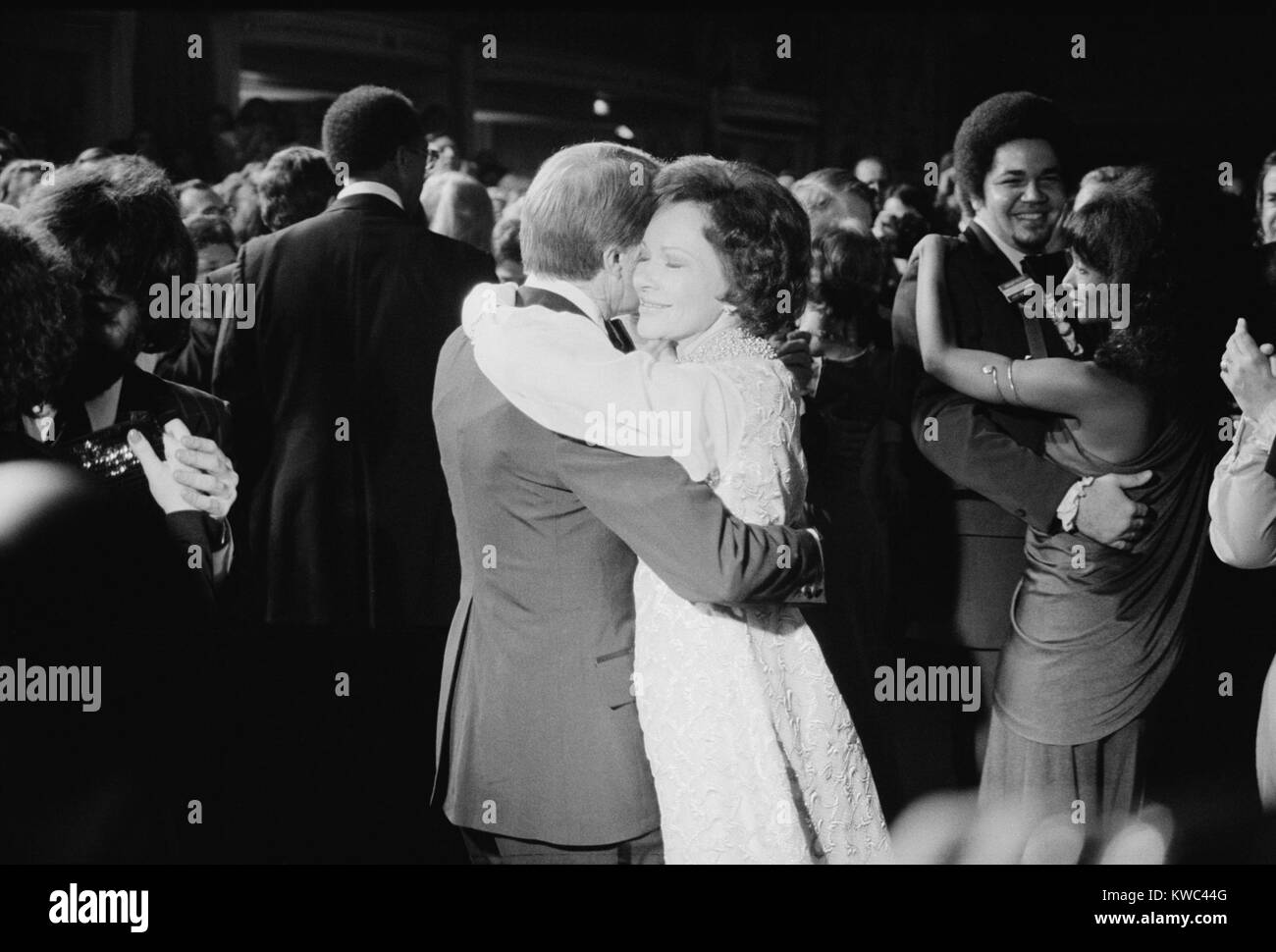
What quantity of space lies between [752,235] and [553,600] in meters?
0.64

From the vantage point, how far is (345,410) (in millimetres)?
2965

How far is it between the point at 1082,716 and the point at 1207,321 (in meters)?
0.81

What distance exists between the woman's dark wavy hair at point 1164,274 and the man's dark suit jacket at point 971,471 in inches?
5.7

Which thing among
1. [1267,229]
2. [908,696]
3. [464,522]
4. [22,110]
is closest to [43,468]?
[464,522]

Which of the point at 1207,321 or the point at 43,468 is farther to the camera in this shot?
the point at 1207,321

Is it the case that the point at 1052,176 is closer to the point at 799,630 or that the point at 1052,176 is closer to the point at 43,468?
the point at 799,630

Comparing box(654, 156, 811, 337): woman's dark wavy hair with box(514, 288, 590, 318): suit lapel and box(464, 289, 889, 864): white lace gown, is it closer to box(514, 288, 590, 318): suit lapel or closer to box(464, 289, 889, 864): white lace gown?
box(464, 289, 889, 864): white lace gown

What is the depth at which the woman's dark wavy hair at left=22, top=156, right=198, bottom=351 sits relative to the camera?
97.2 inches

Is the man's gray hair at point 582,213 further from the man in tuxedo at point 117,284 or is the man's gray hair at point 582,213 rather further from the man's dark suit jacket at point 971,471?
the man's dark suit jacket at point 971,471

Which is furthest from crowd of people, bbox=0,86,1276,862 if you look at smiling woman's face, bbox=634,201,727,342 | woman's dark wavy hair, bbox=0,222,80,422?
woman's dark wavy hair, bbox=0,222,80,422

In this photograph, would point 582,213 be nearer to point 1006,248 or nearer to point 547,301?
point 547,301

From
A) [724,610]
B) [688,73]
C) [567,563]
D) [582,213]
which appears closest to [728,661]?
[724,610]
